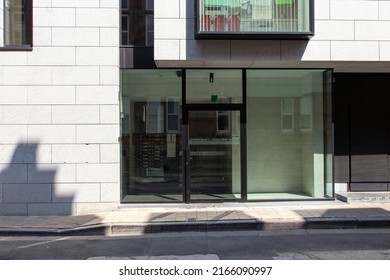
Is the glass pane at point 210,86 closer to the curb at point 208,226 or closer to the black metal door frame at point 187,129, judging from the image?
the black metal door frame at point 187,129

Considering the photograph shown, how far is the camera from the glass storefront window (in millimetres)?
9391

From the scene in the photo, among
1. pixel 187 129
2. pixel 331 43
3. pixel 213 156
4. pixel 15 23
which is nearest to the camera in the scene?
pixel 331 43

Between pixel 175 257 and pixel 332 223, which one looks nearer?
pixel 175 257

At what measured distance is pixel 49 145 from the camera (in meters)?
9.52

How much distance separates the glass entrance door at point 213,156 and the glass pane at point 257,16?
2.06 metres

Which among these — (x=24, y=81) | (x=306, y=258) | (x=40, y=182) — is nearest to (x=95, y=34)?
(x=24, y=81)

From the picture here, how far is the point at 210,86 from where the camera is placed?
34.6 feet

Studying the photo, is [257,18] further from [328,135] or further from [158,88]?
[328,135]

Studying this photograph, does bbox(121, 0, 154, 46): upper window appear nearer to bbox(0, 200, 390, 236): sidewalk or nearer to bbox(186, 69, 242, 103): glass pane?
A: bbox(186, 69, 242, 103): glass pane

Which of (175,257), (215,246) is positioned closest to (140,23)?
(215,246)

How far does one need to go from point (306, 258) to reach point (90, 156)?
16.8 feet

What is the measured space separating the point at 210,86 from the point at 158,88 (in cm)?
121

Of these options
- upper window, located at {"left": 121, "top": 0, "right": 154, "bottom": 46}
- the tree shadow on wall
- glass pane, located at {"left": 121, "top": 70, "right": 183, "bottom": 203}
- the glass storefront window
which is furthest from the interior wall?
the tree shadow on wall

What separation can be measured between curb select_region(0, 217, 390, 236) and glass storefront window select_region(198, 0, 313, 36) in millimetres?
3870
